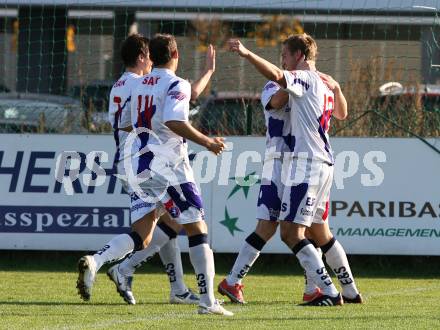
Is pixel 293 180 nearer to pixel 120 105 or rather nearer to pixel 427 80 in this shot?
pixel 120 105

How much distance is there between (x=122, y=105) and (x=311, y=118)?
5.00ft

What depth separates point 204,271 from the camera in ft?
28.1

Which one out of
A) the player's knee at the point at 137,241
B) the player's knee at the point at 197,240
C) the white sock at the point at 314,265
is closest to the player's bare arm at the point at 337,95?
the white sock at the point at 314,265

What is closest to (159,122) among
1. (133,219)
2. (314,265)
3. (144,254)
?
(133,219)

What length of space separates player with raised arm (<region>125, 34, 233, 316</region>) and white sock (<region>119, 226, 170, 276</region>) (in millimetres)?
980

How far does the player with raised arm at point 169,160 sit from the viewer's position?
8.58 meters

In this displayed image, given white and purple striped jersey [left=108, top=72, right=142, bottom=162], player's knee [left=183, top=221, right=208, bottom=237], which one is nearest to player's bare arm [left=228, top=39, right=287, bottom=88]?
player's knee [left=183, top=221, right=208, bottom=237]

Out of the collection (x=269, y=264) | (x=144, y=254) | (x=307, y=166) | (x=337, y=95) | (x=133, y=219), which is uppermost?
(x=337, y=95)

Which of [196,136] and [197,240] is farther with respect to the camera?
[197,240]

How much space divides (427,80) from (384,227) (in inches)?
189

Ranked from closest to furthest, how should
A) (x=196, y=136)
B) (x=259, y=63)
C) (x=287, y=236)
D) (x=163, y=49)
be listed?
(x=196, y=136)
(x=259, y=63)
(x=163, y=49)
(x=287, y=236)

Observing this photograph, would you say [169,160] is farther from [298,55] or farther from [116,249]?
[298,55]

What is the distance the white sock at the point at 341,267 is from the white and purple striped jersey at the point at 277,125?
0.88 m

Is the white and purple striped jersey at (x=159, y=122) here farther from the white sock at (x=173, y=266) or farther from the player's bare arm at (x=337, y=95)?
the player's bare arm at (x=337, y=95)
